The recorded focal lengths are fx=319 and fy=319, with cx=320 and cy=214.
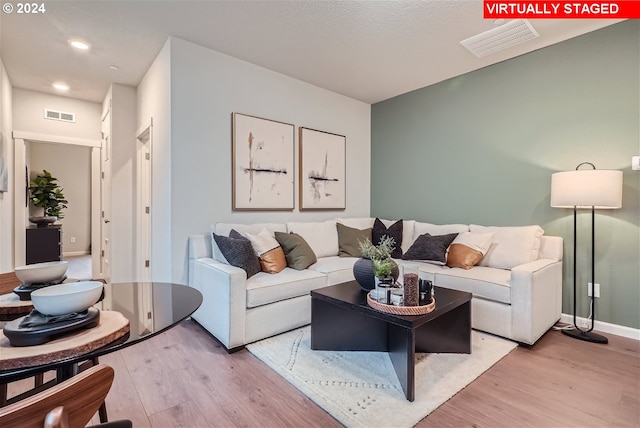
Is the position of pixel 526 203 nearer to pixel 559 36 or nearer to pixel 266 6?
pixel 559 36

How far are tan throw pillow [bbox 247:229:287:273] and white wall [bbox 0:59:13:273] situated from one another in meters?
2.89

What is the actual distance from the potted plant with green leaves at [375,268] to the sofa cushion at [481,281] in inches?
37.2

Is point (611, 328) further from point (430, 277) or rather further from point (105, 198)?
point (105, 198)

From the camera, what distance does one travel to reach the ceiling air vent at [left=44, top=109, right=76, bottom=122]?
4332mm

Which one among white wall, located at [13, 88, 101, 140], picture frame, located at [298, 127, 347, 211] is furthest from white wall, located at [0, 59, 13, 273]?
picture frame, located at [298, 127, 347, 211]

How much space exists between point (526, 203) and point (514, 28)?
1.62 meters

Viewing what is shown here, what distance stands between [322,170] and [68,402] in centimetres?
365

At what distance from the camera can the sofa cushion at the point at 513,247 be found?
2893 mm

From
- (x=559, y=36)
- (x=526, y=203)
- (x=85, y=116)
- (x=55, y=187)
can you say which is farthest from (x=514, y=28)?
(x=55, y=187)

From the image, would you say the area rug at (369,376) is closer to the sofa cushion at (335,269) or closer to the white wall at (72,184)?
the sofa cushion at (335,269)

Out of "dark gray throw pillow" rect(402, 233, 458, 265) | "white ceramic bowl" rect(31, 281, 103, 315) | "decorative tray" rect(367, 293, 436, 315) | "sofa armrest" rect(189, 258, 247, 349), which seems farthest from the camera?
"dark gray throw pillow" rect(402, 233, 458, 265)

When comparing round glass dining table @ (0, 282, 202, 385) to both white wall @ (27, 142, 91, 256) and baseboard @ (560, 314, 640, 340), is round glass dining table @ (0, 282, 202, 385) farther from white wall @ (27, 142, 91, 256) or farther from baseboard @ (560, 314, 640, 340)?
white wall @ (27, 142, 91, 256)

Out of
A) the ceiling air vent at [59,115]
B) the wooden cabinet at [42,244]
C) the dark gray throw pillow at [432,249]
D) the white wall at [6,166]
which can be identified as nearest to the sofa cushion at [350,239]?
the dark gray throw pillow at [432,249]

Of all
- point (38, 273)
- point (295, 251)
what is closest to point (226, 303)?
point (295, 251)
